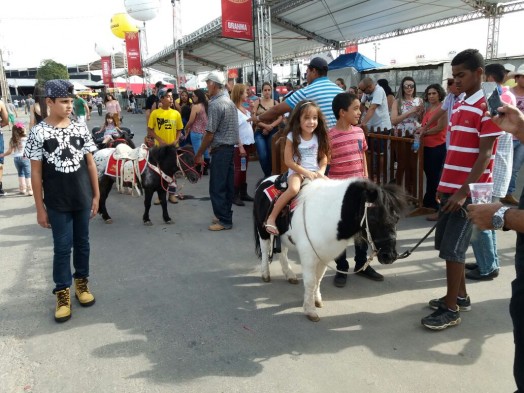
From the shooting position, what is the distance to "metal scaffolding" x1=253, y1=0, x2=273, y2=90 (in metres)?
14.1

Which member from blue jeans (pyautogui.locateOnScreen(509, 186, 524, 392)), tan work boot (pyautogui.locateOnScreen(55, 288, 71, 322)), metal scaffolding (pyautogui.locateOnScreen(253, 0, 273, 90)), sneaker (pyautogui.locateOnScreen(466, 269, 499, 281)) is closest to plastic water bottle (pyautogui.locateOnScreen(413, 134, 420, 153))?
sneaker (pyautogui.locateOnScreen(466, 269, 499, 281))

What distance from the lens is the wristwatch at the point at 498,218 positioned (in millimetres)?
1621

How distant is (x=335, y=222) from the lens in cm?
305

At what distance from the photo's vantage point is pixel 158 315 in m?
3.51

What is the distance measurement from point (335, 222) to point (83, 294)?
2533 millimetres

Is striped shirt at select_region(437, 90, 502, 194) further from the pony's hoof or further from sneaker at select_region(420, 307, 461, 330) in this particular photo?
the pony's hoof

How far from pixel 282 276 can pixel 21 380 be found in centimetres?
252

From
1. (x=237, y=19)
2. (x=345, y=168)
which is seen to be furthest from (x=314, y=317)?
(x=237, y=19)

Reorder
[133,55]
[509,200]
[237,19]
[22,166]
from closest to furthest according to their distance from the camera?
[509,200]
[22,166]
[237,19]
[133,55]

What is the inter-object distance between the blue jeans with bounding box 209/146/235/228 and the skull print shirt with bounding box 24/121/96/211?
2.43 m

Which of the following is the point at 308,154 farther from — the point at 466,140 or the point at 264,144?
the point at 264,144

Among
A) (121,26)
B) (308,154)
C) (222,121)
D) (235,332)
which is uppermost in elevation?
(121,26)

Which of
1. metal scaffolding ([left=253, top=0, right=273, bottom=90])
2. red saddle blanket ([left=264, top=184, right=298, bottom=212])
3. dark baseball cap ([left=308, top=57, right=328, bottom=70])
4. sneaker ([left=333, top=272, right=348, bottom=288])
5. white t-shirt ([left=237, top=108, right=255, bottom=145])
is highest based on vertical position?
metal scaffolding ([left=253, top=0, right=273, bottom=90])

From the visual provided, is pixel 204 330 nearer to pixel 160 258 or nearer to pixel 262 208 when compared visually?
pixel 262 208
